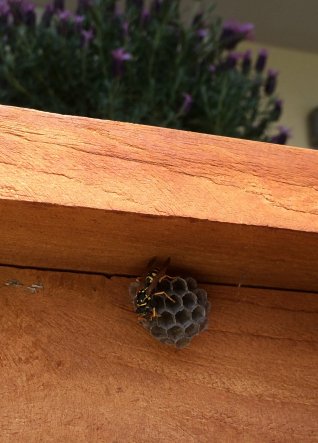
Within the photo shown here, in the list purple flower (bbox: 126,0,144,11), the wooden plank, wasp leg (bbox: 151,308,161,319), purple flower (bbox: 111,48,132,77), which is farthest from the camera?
purple flower (bbox: 126,0,144,11)

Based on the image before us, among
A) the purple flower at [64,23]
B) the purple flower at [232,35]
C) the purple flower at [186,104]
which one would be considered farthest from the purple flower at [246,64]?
the purple flower at [64,23]

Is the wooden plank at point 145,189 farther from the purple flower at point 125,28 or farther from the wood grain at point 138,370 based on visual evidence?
the purple flower at point 125,28

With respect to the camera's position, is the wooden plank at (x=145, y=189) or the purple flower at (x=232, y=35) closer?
the wooden plank at (x=145, y=189)

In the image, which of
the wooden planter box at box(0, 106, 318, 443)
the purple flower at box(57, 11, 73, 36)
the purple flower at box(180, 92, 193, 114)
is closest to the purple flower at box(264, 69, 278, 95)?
the purple flower at box(180, 92, 193, 114)

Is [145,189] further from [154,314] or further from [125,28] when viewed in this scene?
[125,28]

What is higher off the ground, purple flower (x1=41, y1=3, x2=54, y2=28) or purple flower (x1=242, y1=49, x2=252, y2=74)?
purple flower (x1=242, y1=49, x2=252, y2=74)

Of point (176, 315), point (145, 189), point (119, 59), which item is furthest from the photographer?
point (119, 59)

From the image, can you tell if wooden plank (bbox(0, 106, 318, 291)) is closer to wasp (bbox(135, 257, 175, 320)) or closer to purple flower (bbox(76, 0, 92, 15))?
wasp (bbox(135, 257, 175, 320))

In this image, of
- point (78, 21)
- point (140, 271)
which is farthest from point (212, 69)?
point (140, 271)
